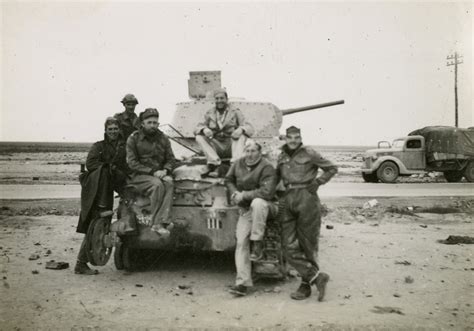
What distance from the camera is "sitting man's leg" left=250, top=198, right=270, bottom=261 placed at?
19.5 feet

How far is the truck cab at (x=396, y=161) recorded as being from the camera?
70.7 ft

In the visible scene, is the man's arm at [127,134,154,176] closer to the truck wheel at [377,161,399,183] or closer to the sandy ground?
the sandy ground

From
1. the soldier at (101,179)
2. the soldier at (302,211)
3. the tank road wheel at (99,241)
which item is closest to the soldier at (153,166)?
the soldier at (101,179)

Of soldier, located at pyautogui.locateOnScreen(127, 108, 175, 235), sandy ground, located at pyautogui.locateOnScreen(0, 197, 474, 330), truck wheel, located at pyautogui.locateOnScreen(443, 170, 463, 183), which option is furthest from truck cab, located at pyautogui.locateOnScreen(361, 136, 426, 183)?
soldier, located at pyautogui.locateOnScreen(127, 108, 175, 235)

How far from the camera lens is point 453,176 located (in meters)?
23.1

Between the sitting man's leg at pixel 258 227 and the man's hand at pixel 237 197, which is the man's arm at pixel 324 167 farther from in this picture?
the man's hand at pixel 237 197

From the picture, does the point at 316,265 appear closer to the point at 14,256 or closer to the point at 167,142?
the point at 167,142

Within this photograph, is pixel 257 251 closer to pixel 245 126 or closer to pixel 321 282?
pixel 321 282

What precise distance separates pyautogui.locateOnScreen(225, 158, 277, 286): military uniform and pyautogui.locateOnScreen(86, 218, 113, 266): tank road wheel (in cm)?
182

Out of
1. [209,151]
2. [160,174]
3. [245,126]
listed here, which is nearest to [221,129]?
[245,126]

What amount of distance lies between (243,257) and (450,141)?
18.3 m

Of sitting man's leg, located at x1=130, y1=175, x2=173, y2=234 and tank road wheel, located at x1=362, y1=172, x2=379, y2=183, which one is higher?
sitting man's leg, located at x1=130, y1=175, x2=173, y2=234

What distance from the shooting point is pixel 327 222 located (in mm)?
11750

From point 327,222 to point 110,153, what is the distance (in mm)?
6066
